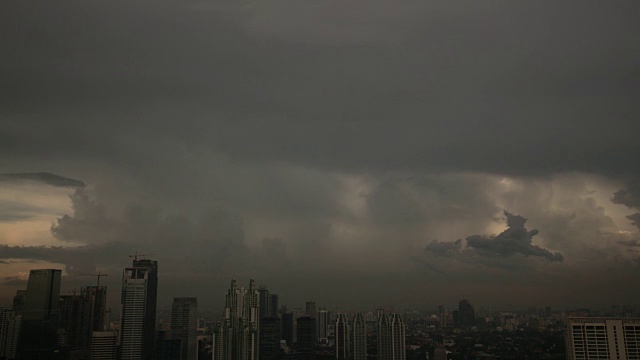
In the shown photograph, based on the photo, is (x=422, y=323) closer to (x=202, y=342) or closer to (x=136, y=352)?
(x=202, y=342)

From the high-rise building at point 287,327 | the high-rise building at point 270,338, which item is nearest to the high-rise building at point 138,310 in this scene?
the high-rise building at point 270,338

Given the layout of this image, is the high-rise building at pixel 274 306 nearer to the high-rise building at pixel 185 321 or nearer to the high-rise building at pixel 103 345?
the high-rise building at pixel 185 321

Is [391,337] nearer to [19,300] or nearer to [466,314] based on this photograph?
[466,314]

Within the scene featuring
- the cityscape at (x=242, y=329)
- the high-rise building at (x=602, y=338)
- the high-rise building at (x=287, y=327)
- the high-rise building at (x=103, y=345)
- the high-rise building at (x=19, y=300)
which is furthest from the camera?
the high-rise building at (x=287, y=327)

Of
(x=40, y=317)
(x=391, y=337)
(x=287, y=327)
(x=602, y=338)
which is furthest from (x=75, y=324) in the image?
(x=602, y=338)

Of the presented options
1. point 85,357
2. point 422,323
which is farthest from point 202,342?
point 422,323

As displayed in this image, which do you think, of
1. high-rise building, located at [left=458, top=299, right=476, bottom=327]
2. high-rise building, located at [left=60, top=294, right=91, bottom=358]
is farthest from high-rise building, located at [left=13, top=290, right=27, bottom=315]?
high-rise building, located at [left=458, top=299, right=476, bottom=327]
